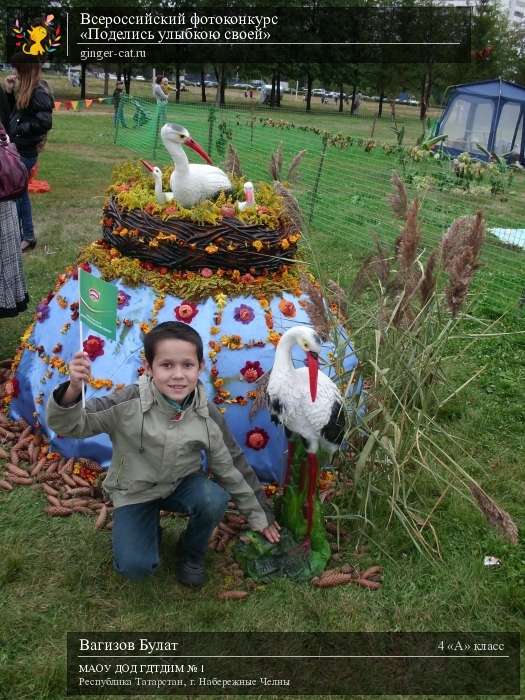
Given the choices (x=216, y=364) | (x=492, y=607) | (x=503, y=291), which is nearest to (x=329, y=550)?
(x=492, y=607)

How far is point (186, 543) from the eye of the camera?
2.94m

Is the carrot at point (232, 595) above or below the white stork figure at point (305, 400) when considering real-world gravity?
below

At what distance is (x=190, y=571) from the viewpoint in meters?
2.95

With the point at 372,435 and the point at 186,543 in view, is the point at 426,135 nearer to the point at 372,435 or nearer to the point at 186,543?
the point at 372,435

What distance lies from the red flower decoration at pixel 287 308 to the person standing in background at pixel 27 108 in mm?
3545

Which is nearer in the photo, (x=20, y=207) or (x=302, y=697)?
(x=302, y=697)

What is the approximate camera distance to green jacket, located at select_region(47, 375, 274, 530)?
2727 mm

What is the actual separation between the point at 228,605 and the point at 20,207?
5.50m

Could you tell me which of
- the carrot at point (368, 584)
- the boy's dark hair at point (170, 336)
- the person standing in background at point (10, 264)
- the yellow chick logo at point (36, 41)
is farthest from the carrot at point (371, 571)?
the yellow chick logo at point (36, 41)

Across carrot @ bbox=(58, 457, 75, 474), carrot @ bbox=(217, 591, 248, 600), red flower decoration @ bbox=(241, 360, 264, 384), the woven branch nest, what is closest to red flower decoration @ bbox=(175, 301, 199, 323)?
the woven branch nest

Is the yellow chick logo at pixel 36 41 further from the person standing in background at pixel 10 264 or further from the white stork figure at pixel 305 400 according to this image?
the white stork figure at pixel 305 400

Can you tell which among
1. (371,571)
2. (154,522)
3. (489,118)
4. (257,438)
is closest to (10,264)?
(257,438)

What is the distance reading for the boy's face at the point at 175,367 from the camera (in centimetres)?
262

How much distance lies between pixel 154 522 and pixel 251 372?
0.94m
